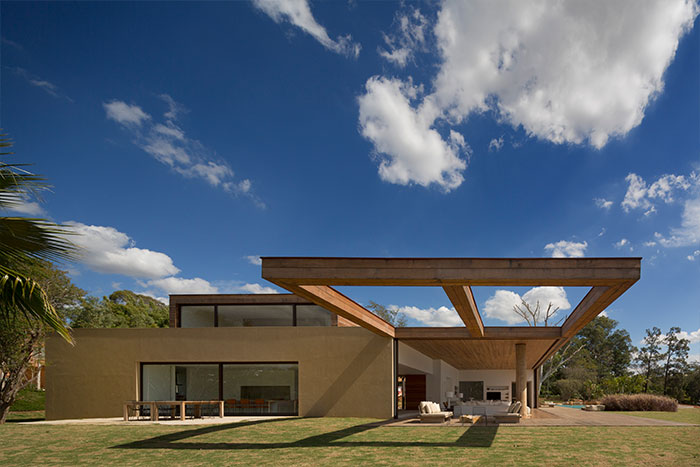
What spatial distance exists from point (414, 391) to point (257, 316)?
11434mm

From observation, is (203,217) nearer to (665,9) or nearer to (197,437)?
(197,437)

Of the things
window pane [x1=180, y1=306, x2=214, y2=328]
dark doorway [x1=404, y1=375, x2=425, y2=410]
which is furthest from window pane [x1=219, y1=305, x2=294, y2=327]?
dark doorway [x1=404, y1=375, x2=425, y2=410]

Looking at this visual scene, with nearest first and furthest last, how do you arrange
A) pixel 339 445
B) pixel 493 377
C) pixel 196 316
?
pixel 339 445
pixel 196 316
pixel 493 377

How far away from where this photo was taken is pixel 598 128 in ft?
A: 61.7

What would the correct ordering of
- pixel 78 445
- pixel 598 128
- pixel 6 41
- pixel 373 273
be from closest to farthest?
pixel 373 273 < pixel 78 445 < pixel 6 41 < pixel 598 128

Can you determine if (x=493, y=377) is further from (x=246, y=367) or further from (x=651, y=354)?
(x=651, y=354)

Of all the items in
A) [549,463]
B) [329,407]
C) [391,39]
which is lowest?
[329,407]

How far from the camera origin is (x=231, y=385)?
16859 mm

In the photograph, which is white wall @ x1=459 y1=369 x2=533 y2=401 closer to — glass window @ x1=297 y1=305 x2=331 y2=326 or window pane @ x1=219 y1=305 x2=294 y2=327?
glass window @ x1=297 y1=305 x2=331 y2=326

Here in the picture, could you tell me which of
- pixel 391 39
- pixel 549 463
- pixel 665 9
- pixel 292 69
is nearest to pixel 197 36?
pixel 292 69

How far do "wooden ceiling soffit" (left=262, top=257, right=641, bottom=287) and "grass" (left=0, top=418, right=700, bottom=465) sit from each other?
2830 mm

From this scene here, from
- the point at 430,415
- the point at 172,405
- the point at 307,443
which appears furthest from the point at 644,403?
the point at 172,405

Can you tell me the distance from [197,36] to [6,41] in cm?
554

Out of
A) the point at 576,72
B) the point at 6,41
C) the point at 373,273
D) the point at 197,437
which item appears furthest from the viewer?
the point at 6,41
